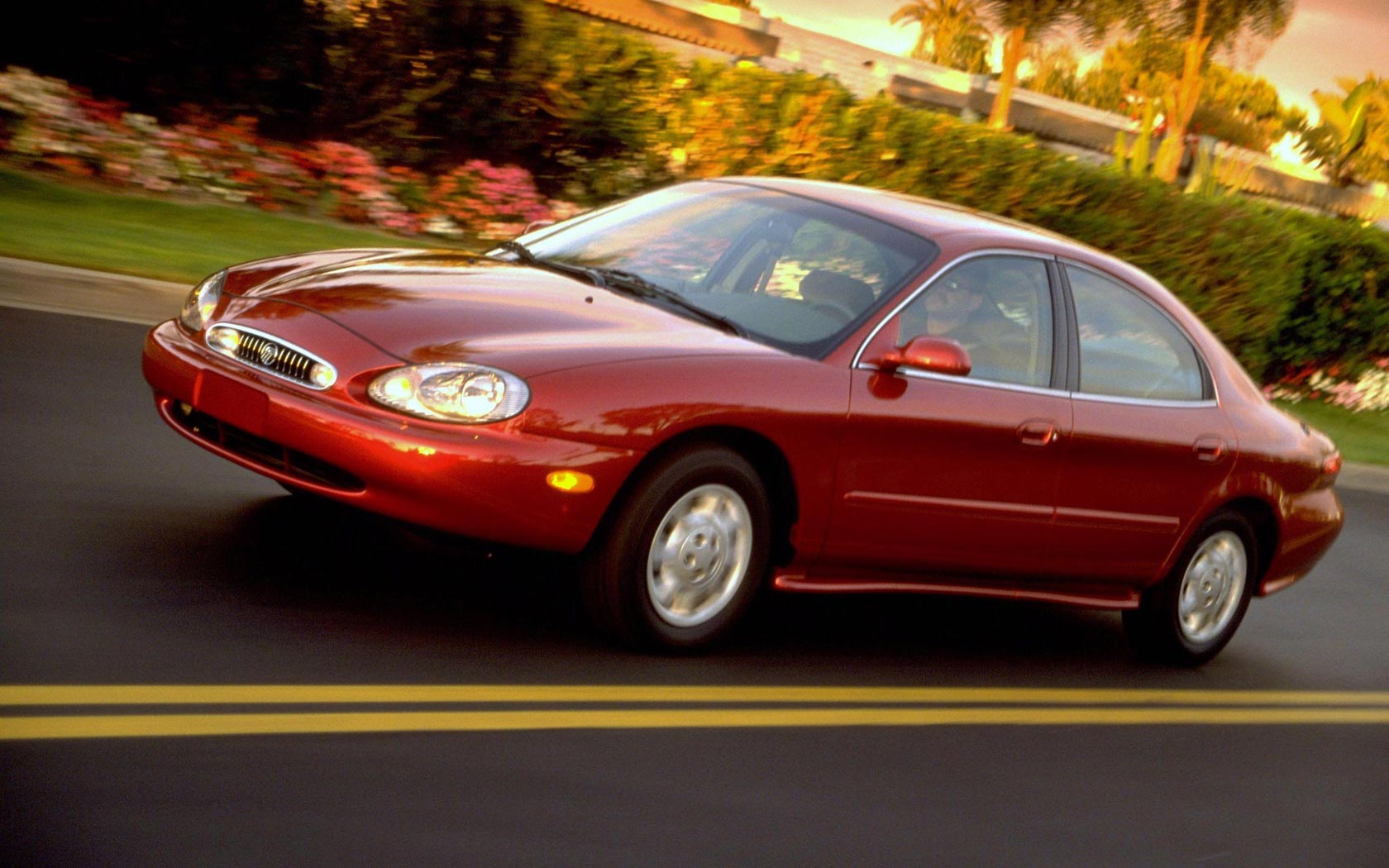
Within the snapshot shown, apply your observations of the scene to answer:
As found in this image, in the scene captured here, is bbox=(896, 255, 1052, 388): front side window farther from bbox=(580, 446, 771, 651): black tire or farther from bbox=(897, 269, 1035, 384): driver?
bbox=(580, 446, 771, 651): black tire

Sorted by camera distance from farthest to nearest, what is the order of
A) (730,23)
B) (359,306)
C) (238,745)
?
1. (730,23)
2. (359,306)
3. (238,745)

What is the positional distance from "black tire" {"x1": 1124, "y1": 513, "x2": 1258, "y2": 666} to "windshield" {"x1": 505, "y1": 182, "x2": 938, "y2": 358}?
1.96 metres

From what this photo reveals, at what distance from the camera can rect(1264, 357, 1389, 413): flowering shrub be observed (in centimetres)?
1992

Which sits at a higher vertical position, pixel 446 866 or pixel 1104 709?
pixel 446 866

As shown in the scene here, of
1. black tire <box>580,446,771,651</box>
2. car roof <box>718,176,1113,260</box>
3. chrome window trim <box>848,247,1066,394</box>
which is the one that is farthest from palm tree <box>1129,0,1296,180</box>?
black tire <box>580,446,771,651</box>

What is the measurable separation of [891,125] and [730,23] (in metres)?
16.6

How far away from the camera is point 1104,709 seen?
20.8 feet

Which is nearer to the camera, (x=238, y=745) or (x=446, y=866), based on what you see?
(x=446, y=866)

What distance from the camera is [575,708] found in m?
4.92

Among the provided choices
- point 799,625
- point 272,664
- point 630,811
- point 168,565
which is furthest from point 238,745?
point 799,625

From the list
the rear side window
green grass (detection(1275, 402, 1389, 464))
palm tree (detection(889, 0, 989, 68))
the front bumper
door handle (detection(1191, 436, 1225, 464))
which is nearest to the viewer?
the front bumper

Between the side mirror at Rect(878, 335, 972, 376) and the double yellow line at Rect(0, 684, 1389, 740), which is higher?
the side mirror at Rect(878, 335, 972, 376)

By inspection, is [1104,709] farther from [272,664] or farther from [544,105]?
[544,105]

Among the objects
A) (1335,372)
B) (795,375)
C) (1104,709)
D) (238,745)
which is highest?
(795,375)
